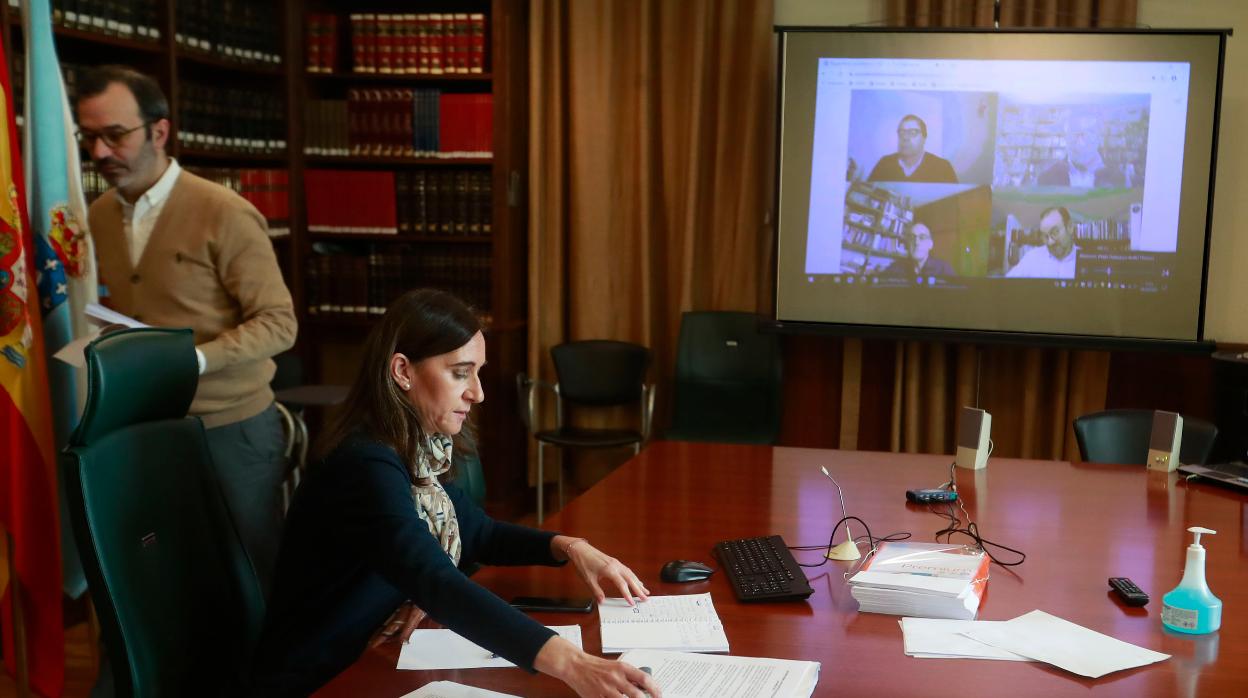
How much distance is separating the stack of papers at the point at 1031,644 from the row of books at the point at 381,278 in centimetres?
337

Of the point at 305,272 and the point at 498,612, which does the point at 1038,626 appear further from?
the point at 305,272

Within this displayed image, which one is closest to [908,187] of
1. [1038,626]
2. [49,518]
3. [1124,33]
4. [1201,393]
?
[1124,33]

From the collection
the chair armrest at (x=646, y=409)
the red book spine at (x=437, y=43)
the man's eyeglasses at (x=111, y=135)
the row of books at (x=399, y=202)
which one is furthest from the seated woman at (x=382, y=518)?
the red book spine at (x=437, y=43)

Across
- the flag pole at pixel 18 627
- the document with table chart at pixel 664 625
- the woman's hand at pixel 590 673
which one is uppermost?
the woman's hand at pixel 590 673

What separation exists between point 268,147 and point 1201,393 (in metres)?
3.96

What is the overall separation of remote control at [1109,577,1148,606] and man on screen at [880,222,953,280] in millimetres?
2620

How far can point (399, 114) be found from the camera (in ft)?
15.9

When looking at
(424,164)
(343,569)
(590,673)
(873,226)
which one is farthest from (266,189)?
(590,673)

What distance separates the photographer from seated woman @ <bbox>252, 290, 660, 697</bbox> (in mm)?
1706

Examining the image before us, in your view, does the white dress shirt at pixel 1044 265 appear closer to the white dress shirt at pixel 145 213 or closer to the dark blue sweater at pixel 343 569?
the white dress shirt at pixel 145 213

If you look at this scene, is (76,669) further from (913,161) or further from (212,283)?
(913,161)

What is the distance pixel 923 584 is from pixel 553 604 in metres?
0.62

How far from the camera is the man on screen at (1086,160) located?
14.2 ft

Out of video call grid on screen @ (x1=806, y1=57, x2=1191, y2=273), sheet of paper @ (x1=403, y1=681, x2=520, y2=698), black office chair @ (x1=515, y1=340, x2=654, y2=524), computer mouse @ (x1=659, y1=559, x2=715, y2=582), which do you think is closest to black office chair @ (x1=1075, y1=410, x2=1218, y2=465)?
video call grid on screen @ (x1=806, y1=57, x2=1191, y2=273)
